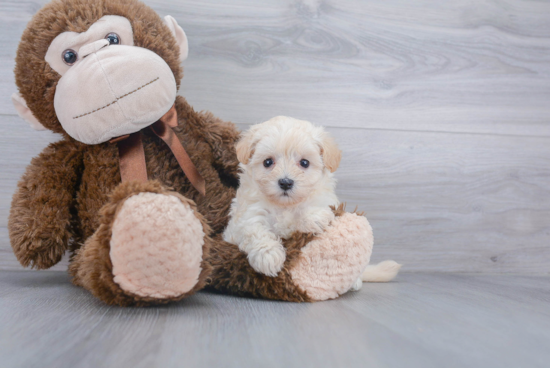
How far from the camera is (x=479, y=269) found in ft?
4.79

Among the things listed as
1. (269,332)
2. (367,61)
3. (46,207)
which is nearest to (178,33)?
(46,207)

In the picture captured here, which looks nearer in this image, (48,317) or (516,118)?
(48,317)

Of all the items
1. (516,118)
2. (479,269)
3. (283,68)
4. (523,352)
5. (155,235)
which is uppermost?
(283,68)

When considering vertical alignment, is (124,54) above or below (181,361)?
above

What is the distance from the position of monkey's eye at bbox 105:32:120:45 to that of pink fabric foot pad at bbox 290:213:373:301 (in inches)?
25.7

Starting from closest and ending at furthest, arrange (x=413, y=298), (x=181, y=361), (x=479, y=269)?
(x=181, y=361)
(x=413, y=298)
(x=479, y=269)

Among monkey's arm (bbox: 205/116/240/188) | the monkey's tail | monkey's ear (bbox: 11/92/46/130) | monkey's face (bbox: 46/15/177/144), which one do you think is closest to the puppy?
monkey's arm (bbox: 205/116/240/188)

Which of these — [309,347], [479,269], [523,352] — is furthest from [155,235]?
[479,269]

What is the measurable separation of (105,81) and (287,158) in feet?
1.42

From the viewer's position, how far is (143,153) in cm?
96

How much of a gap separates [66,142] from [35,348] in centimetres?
58

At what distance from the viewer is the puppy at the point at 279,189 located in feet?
→ 2.92

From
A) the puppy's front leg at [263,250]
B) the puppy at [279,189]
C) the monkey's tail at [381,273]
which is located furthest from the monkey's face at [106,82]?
the monkey's tail at [381,273]

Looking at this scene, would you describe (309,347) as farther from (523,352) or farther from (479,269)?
(479,269)
